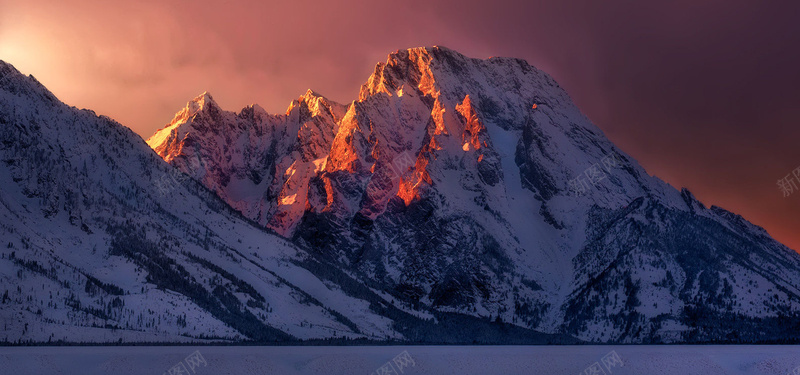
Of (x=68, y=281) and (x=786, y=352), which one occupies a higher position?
(x=786, y=352)

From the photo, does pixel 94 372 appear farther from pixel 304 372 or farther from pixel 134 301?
pixel 134 301

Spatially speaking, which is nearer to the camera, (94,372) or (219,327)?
(94,372)

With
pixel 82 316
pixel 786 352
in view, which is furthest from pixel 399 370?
pixel 82 316

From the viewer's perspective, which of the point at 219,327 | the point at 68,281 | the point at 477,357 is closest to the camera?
the point at 477,357

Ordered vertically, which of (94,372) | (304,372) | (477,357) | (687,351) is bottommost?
(94,372)

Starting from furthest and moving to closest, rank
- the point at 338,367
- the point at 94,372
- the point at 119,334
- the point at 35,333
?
the point at 119,334
the point at 35,333
the point at 338,367
the point at 94,372

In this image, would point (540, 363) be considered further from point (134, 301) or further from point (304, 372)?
point (134, 301)
